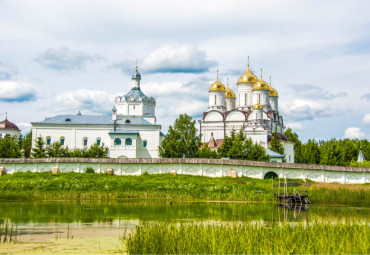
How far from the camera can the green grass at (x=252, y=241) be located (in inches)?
356

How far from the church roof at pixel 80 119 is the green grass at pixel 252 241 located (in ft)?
137

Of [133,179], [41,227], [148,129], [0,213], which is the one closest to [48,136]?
[148,129]

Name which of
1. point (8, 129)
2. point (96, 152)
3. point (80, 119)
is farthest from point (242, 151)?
point (8, 129)

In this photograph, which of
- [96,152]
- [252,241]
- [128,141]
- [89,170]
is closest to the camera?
[252,241]

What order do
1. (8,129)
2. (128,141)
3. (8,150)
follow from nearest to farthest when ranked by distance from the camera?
(8,150), (128,141), (8,129)

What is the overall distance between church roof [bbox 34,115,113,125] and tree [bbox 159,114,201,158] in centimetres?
1010

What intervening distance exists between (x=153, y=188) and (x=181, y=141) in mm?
13696

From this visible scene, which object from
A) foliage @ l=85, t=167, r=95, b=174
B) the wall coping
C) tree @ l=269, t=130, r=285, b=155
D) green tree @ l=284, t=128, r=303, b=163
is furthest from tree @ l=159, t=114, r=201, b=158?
green tree @ l=284, t=128, r=303, b=163

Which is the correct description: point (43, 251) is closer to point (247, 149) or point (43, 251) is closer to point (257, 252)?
point (257, 252)

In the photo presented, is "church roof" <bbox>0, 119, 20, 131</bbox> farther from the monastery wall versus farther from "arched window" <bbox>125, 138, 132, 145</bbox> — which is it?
the monastery wall

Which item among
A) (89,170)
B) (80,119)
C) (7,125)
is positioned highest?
(7,125)

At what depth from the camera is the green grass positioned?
29.7ft

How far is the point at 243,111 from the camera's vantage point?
63.8 metres

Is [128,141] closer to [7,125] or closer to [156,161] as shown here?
[156,161]
